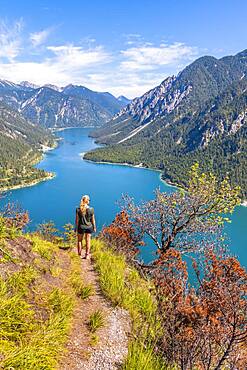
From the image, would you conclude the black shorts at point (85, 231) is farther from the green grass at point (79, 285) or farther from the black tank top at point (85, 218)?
the green grass at point (79, 285)

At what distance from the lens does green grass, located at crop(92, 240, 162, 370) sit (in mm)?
5966

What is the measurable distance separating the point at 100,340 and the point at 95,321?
1.52 feet

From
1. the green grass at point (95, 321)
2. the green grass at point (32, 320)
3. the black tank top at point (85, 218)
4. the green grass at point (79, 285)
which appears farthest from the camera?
the black tank top at point (85, 218)

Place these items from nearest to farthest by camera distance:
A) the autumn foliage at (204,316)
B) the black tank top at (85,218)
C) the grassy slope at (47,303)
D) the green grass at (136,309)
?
1. the grassy slope at (47,303)
2. the green grass at (136,309)
3. the autumn foliage at (204,316)
4. the black tank top at (85,218)

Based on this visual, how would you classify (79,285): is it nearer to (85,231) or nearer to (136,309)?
(136,309)

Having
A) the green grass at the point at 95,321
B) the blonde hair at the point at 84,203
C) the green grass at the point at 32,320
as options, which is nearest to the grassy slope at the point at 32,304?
the green grass at the point at 32,320

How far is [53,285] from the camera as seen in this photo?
898cm

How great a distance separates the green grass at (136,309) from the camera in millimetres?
5966

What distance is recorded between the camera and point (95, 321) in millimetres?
7293

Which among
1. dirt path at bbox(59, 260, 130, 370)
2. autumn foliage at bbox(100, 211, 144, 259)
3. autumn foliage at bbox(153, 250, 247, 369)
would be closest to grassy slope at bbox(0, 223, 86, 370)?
dirt path at bbox(59, 260, 130, 370)

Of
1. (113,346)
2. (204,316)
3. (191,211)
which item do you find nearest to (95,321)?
(113,346)

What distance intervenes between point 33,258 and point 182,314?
4704 mm

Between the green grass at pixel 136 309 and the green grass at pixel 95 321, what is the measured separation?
Result: 775mm

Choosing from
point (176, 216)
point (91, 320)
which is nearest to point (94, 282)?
point (91, 320)
